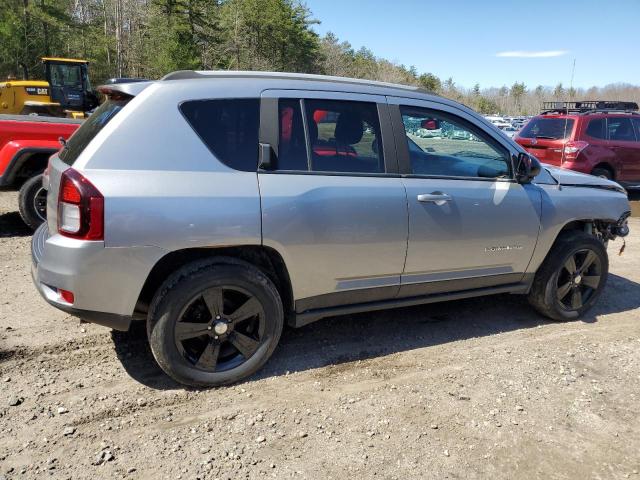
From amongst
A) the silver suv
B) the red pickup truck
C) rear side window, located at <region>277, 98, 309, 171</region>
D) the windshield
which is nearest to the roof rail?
the silver suv

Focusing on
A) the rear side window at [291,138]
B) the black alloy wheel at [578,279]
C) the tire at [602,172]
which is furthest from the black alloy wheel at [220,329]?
the tire at [602,172]

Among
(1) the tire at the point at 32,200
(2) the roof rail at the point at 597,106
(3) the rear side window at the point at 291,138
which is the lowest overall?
(1) the tire at the point at 32,200

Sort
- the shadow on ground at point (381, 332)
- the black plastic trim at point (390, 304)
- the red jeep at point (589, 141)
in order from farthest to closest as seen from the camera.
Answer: the red jeep at point (589, 141) < the shadow on ground at point (381, 332) < the black plastic trim at point (390, 304)

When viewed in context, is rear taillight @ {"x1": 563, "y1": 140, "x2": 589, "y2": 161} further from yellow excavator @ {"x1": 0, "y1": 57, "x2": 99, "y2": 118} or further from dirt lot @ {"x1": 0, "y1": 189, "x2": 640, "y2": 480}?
yellow excavator @ {"x1": 0, "y1": 57, "x2": 99, "y2": 118}

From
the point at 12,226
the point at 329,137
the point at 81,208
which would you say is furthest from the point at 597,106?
the point at 81,208

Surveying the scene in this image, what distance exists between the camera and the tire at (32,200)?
239 inches

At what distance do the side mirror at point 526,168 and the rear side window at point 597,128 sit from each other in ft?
23.0

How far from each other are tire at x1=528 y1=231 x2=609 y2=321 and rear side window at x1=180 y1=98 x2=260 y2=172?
2772 millimetres

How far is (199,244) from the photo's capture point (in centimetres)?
293

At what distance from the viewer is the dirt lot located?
102 inches

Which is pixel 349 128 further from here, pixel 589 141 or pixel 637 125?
pixel 637 125

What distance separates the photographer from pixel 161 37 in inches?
1560

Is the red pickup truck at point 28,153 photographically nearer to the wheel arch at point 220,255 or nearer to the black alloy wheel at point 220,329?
the wheel arch at point 220,255

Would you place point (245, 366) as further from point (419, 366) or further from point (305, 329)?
point (419, 366)
